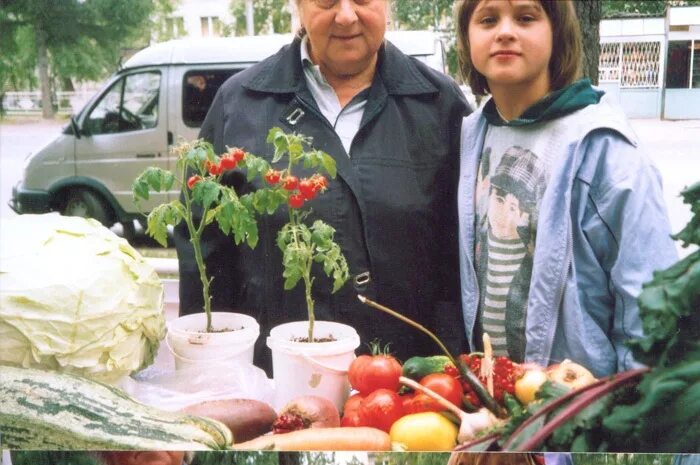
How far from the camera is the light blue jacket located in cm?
170

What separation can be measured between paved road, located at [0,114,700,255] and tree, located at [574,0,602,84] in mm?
173

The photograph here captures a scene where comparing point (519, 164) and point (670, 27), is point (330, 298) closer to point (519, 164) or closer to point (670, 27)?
point (519, 164)

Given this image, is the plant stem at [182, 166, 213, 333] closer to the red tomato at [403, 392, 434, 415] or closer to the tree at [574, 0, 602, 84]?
the red tomato at [403, 392, 434, 415]

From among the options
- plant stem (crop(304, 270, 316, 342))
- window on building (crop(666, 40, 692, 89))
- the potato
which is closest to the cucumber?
plant stem (crop(304, 270, 316, 342))

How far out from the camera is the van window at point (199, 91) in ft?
6.44

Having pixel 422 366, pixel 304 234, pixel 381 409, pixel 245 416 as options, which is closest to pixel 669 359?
pixel 422 366

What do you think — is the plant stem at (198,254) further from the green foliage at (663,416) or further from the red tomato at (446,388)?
the green foliage at (663,416)

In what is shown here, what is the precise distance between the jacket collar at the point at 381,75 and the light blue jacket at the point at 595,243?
0.61ft

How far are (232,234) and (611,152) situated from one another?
36.3 inches

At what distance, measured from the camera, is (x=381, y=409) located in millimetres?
1755

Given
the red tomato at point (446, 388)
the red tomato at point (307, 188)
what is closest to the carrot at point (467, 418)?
the red tomato at point (446, 388)

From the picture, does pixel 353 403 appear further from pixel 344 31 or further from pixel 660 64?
pixel 660 64

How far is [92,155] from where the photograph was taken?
6.70 feet

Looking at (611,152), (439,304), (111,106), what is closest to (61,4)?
(111,106)
